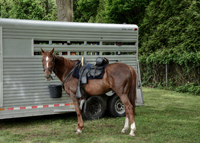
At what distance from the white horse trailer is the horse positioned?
0.68 meters

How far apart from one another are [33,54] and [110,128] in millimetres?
2997

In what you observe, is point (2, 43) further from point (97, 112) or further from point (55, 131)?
point (97, 112)

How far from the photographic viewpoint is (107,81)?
6.82 metres

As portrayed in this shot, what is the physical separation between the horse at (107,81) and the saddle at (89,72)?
0.11 m

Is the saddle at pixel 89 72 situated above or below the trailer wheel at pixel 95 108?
above

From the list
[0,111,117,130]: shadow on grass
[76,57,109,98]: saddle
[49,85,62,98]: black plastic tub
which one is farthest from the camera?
[0,111,117,130]: shadow on grass

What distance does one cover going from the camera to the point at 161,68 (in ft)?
54.0

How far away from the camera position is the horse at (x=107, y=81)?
6418mm

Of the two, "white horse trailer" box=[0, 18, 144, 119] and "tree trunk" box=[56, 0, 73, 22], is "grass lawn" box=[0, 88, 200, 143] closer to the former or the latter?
"white horse trailer" box=[0, 18, 144, 119]

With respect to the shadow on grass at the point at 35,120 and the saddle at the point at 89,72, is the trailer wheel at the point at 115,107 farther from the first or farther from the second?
the saddle at the point at 89,72

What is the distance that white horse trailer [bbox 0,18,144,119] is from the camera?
6.93 m

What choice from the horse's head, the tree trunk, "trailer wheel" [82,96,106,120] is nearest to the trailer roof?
the horse's head

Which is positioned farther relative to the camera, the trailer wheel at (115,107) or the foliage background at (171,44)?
the foliage background at (171,44)

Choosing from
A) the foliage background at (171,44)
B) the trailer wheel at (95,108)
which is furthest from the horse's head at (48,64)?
the foliage background at (171,44)
